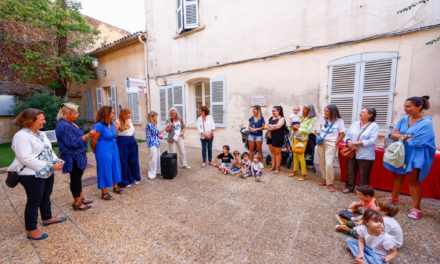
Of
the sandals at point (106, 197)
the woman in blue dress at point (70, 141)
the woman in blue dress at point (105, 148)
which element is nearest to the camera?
the woman in blue dress at point (70, 141)

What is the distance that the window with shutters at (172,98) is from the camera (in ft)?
24.9

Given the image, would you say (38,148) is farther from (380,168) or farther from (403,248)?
(380,168)

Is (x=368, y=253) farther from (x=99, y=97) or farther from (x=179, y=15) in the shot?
(x=99, y=97)

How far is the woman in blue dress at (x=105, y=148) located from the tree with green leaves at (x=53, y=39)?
298 inches

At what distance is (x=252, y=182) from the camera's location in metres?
4.24

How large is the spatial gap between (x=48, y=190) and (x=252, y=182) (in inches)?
127

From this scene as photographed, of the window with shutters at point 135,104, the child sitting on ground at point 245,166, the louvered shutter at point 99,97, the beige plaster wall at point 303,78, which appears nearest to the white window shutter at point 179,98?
the beige plaster wall at point 303,78

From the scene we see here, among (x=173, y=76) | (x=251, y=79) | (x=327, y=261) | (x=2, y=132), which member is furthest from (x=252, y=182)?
(x=2, y=132)

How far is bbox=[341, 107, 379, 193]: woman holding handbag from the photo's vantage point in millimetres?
3297

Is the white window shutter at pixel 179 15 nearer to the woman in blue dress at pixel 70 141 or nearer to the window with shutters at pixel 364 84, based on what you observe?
the window with shutters at pixel 364 84

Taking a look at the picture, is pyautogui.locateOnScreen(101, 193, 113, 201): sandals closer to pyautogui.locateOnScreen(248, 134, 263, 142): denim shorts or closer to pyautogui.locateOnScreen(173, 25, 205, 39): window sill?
pyautogui.locateOnScreen(248, 134, 263, 142): denim shorts

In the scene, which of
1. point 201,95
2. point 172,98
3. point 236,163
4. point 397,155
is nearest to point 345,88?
point 397,155

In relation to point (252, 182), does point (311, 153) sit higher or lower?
higher

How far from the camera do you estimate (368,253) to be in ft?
6.66
